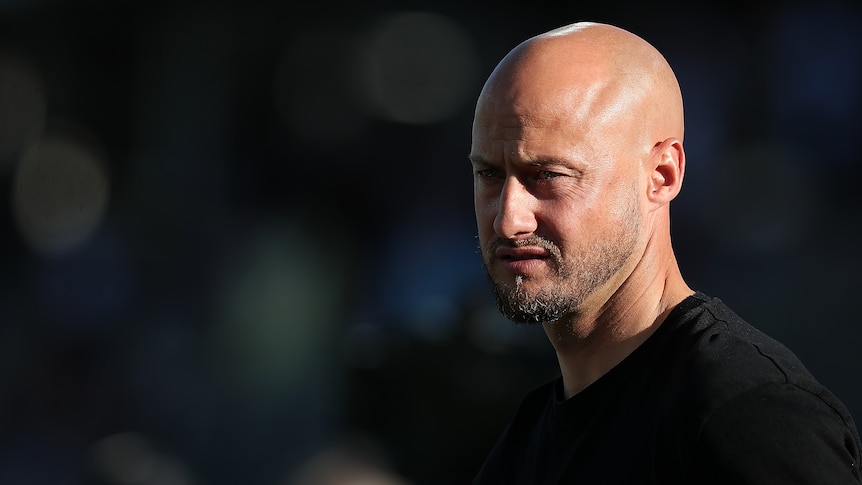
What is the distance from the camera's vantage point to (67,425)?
21.8 ft

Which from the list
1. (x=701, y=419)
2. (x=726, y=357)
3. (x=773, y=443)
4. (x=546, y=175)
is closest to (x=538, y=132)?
(x=546, y=175)

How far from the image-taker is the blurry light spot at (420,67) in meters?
A: 7.83

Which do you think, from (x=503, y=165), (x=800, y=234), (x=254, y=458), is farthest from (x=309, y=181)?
(x=503, y=165)

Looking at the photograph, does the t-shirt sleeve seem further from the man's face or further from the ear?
the ear

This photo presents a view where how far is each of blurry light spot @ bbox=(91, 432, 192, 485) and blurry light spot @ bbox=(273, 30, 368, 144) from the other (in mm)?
2547

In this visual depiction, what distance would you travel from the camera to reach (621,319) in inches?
84.9

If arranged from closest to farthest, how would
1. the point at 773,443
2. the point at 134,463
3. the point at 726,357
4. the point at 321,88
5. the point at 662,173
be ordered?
the point at 773,443 < the point at 726,357 < the point at 662,173 < the point at 134,463 < the point at 321,88

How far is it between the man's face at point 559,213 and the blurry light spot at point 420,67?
5.71 m

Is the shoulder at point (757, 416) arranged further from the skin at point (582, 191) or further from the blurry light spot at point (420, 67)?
the blurry light spot at point (420, 67)

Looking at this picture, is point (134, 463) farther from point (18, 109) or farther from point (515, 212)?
point (515, 212)

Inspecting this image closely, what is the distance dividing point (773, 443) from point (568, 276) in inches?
24.3

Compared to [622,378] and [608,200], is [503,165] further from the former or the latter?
[622,378]

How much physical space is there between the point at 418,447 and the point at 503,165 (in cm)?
426

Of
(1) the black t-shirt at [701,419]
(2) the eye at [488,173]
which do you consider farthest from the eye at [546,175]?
(1) the black t-shirt at [701,419]
